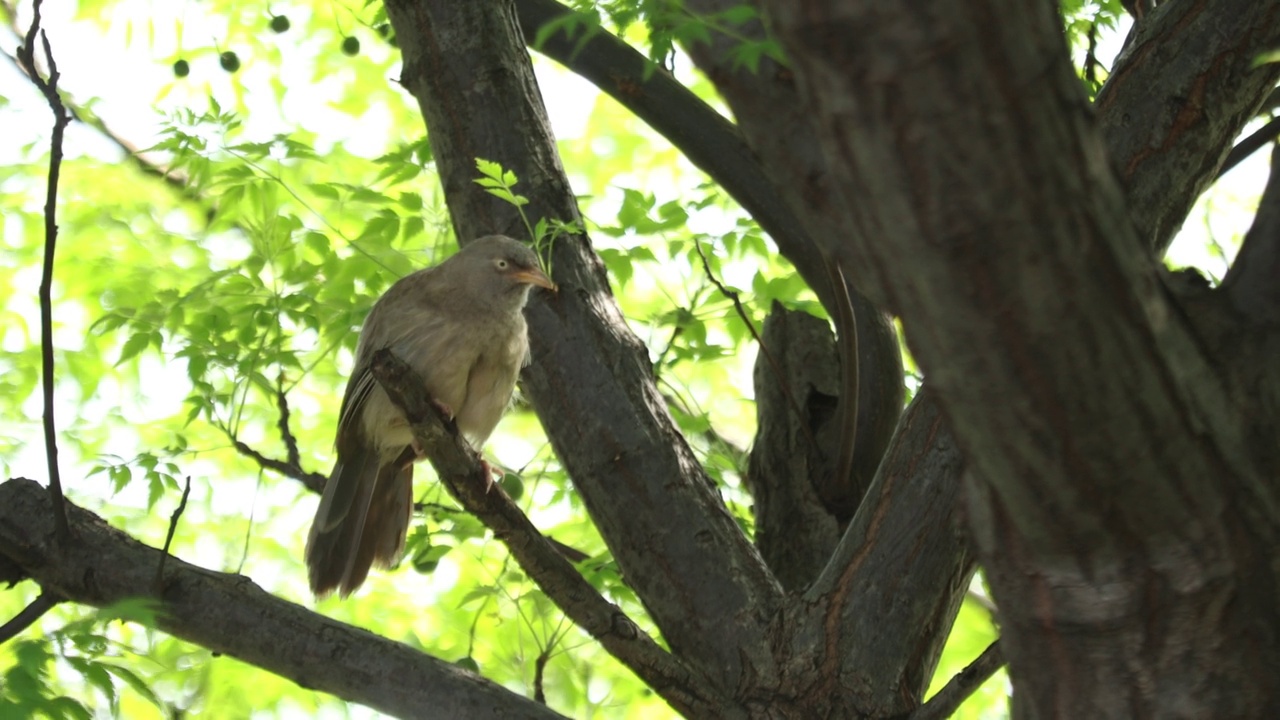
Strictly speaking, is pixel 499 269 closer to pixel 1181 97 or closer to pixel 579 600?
pixel 579 600

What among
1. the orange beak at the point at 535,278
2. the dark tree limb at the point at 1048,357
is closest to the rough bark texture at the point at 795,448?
the orange beak at the point at 535,278

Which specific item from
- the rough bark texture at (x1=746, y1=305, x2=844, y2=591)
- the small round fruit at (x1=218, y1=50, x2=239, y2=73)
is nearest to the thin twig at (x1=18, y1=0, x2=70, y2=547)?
the rough bark texture at (x1=746, y1=305, x2=844, y2=591)

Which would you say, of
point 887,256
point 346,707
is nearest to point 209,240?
point 346,707

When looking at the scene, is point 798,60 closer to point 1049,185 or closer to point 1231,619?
point 1049,185

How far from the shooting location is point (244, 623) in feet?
11.3

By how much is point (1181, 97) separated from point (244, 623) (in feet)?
9.81

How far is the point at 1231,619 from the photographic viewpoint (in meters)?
2.21

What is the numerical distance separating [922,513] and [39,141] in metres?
5.65

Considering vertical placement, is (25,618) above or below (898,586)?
below

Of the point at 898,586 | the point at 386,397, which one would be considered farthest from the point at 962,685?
the point at 386,397

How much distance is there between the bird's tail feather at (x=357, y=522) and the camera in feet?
16.2

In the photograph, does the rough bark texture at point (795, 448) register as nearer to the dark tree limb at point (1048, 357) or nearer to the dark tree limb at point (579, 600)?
the dark tree limb at point (579, 600)

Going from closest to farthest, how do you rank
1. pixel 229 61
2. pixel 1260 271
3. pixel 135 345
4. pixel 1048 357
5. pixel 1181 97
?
pixel 1048 357 < pixel 1260 271 < pixel 1181 97 < pixel 135 345 < pixel 229 61

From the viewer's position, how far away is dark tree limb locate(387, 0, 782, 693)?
12.6 feet
